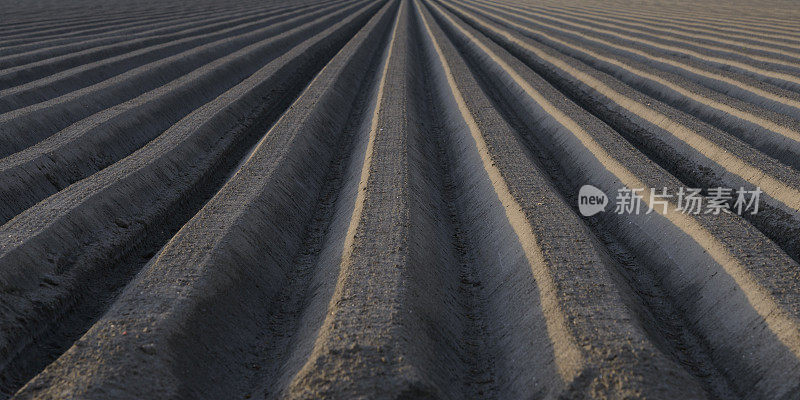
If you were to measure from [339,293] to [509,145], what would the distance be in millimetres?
3177

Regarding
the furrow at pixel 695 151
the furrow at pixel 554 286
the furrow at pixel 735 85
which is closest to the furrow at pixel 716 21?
the furrow at pixel 735 85

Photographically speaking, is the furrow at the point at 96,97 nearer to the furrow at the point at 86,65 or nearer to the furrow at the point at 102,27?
the furrow at the point at 86,65

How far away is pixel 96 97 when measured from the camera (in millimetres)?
7809

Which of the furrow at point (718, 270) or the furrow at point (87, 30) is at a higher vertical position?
the furrow at point (87, 30)

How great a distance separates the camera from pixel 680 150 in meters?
6.02

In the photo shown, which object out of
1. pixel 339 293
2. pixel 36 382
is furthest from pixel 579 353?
pixel 36 382

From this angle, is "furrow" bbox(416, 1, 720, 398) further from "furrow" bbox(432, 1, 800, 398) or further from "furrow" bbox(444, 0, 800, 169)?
"furrow" bbox(444, 0, 800, 169)

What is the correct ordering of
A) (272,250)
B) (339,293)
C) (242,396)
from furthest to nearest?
1. (272,250)
2. (339,293)
3. (242,396)

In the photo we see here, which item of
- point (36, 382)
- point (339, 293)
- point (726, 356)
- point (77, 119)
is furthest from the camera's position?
point (77, 119)

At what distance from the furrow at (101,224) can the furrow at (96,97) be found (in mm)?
1627

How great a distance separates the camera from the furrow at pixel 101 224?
3416 millimetres

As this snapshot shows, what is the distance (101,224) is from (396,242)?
251 centimetres

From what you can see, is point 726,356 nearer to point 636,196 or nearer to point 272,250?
point 636,196

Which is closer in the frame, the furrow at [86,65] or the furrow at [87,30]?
the furrow at [86,65]
